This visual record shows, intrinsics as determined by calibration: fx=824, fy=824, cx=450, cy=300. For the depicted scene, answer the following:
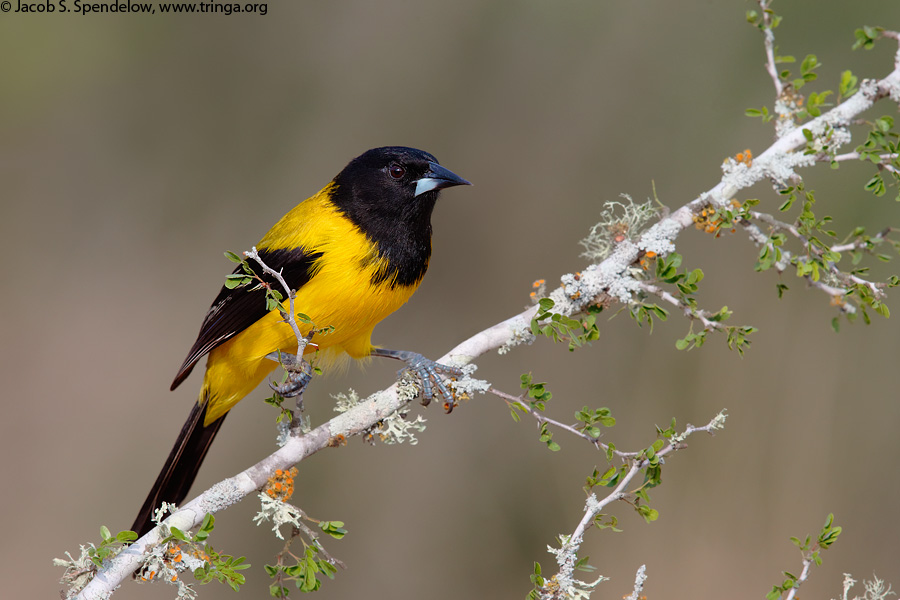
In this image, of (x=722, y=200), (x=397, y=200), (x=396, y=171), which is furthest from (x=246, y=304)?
(x=722, y=200)

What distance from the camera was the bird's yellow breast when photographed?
330 cm

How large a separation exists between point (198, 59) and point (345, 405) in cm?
360

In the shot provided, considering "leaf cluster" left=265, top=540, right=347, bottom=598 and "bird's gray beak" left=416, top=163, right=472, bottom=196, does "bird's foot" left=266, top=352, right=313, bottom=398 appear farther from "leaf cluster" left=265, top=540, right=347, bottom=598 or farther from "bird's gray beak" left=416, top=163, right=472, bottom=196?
"bird's gray beak" left=416, top=163, right=472, bottom=196

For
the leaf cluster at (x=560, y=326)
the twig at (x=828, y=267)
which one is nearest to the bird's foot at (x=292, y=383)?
the leaf cluster at (x=560, y=326)

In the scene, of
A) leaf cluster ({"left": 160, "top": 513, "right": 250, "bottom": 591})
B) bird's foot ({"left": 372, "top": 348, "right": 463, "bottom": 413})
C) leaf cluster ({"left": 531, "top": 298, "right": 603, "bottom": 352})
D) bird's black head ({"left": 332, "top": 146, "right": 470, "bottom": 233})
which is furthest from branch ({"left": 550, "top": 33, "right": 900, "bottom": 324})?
leaf cluster ({"left": 160, "top": 513, "right": 250, "bottom": 591})

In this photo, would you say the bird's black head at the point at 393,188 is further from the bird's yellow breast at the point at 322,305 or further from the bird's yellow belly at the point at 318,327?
the bird's yellow belly at the point at 318,327

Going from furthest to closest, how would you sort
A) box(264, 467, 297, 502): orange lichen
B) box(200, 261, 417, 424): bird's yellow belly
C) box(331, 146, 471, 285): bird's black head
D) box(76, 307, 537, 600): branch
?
box(331, 146, 471, 285): bird's black head
box(200, 261, 417, 424): bird's yellow belly
box(264, 467, 297, 502): orange lichen
box(76, 307, 537, 600): branch

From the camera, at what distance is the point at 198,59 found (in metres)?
5.66

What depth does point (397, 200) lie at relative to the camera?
11.7 feet

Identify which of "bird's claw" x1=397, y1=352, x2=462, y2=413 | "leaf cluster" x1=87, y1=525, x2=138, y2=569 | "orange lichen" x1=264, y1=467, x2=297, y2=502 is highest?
"bird's claw" x1=397, y1=352, x2=462, y2=413

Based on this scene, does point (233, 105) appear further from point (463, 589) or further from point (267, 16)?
point (463, 589)

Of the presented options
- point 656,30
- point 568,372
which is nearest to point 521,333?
point 568,372

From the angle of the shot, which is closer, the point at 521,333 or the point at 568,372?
the point at 521,333

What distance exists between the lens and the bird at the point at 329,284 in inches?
131
